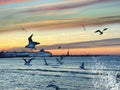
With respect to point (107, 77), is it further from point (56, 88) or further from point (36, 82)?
point (56, 88)

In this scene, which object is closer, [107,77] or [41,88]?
[41,88]

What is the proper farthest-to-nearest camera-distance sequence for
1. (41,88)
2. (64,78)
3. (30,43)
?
1. (64,78)
2. (41,88)
3. (30,43)

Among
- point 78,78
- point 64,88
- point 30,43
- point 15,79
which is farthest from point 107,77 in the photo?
point 30,43

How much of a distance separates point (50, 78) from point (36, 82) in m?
2.15

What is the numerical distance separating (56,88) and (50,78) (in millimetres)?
9084

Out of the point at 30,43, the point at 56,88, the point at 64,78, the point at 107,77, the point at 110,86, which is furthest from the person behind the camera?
the point at 107,77

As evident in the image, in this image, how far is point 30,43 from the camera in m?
25.1

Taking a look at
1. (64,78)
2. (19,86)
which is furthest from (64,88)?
(64,78)

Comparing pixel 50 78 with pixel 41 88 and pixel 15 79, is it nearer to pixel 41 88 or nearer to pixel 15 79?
pixel 15 79

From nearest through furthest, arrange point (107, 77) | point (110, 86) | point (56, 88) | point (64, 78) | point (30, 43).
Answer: point (30, 43), point (56, 88), point (110, 86), point (64, 78), point (107, 77)

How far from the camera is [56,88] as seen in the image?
1319 inches

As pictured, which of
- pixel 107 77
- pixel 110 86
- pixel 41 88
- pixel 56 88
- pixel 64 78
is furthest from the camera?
pixel 107 77

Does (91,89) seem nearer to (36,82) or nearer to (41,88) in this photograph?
(41,88)

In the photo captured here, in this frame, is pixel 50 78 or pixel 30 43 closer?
pixel 30 43
